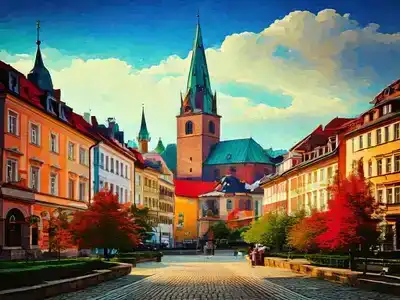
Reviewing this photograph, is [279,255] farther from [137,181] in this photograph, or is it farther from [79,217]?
[137,181]

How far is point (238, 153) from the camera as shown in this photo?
164750 mm

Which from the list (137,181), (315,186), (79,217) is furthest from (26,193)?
(137,181)

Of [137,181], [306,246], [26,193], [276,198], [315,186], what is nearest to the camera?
[26,193]

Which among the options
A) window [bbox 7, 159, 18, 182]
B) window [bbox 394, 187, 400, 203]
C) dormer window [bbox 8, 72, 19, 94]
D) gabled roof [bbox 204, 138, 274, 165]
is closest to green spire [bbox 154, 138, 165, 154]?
gabled roof [bbox 204, 138, 274, 165]

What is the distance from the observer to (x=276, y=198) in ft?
304

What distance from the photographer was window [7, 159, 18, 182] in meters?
40.2

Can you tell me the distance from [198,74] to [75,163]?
103365 mm

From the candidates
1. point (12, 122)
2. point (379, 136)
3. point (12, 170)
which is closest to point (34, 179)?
point (12, 170)

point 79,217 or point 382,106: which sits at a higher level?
point 382,106

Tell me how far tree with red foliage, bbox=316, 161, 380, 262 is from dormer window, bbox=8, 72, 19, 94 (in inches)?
698

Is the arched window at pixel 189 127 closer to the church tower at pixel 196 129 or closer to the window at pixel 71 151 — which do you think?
the church tower at pixel 196 129

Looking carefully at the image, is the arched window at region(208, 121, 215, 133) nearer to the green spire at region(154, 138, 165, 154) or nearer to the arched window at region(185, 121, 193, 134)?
the arched window at region(185, 121, 193, 134)

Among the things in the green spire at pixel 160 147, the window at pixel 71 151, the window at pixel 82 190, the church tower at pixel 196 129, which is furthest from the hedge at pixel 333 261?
the green spire at pixel 160 147

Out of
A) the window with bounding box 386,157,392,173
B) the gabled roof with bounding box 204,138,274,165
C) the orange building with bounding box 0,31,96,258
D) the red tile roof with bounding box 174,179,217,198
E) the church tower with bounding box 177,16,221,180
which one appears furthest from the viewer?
the gabled roof with bounding box 204,138,274,165
